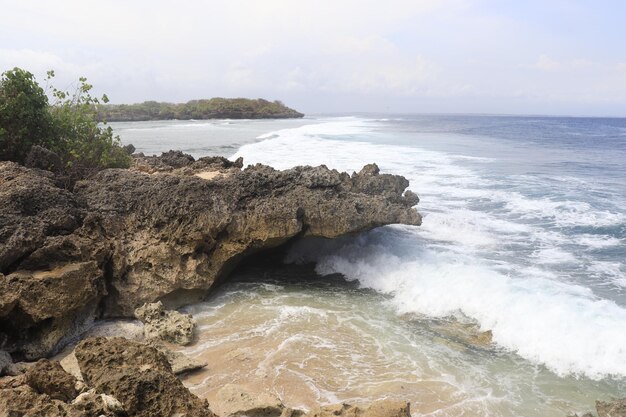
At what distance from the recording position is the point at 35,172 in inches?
417

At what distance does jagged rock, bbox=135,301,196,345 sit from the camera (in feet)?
28.8

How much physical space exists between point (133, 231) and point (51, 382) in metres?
5.29

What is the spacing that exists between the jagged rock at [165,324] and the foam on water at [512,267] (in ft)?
14.4

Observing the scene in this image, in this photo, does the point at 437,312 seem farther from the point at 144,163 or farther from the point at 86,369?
the point at 144,163

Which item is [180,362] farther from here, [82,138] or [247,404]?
[82,138]

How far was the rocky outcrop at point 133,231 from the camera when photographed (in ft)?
27.1

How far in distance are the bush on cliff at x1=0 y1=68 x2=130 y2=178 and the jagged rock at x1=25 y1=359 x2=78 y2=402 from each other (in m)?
7.51

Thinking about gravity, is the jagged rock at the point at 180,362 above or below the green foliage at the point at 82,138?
below

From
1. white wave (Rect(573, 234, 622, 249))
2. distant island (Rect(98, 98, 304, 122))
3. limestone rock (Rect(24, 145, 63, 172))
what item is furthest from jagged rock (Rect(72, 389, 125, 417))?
distant island (Rect(98, 98, 304, 122))

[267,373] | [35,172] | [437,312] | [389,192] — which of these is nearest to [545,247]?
[389,192]

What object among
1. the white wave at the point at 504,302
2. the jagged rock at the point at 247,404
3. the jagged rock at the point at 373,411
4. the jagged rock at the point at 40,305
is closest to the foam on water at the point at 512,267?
the white wave at the point at 504,302

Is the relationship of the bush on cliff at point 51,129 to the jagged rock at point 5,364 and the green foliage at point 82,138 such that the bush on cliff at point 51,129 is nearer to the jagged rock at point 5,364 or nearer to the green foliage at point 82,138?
the green foliage at point 82,138

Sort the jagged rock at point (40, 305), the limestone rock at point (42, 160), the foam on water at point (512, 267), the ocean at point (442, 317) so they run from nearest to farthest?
the ocean at point (442, 317), the jagged rock at point (40, 305), the foam on water at point (512, 267), the limestone rock at point (42, 160)

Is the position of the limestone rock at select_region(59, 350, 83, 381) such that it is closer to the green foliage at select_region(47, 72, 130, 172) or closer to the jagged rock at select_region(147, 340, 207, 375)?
the jagged rock at select_region(147, 340, 207, 375)
